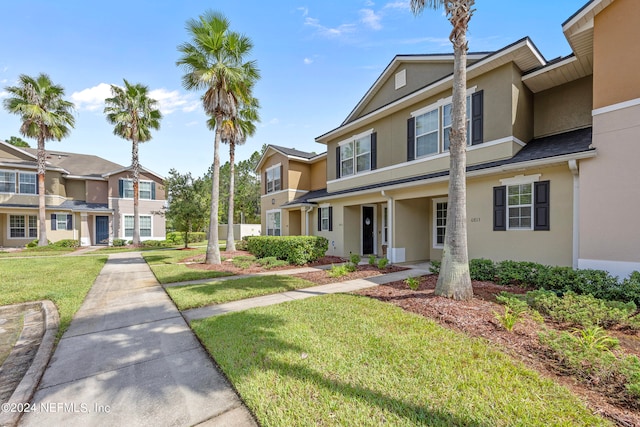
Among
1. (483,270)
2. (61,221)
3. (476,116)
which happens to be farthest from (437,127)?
(61,221)

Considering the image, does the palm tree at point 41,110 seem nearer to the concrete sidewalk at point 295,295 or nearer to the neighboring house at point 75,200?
the neighboring house at point 75,200

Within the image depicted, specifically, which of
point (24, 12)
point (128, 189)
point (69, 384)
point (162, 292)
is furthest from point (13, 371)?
point (128, 189)

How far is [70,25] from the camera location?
9555 mm

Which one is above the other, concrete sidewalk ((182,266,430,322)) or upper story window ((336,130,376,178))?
upper story window ((336,130,376,178))

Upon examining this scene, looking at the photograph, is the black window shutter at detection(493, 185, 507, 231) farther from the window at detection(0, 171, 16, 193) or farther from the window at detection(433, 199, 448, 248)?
the window at detection(0, 171, 16, 193)

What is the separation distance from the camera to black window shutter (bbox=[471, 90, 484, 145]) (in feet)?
30.5

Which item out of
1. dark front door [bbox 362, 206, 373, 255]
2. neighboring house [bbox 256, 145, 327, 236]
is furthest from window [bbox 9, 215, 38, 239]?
dark front door [bbox 362, 206, 373, 255]

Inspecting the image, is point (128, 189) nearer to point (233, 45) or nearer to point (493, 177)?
point (233, 45)

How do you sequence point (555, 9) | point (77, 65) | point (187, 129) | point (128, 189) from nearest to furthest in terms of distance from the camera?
point (555, 9) < point (77, 65) < point (187, 129) < point (128, 189)

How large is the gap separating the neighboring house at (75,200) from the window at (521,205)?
82.8 ft

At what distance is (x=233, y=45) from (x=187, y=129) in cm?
676

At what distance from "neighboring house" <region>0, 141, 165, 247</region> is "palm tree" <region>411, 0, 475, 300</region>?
24.8m

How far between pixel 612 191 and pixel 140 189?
29.6m

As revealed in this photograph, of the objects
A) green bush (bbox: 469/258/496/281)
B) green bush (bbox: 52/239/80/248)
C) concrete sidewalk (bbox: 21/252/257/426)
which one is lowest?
green bush (bbox: 52/239/80/248)
